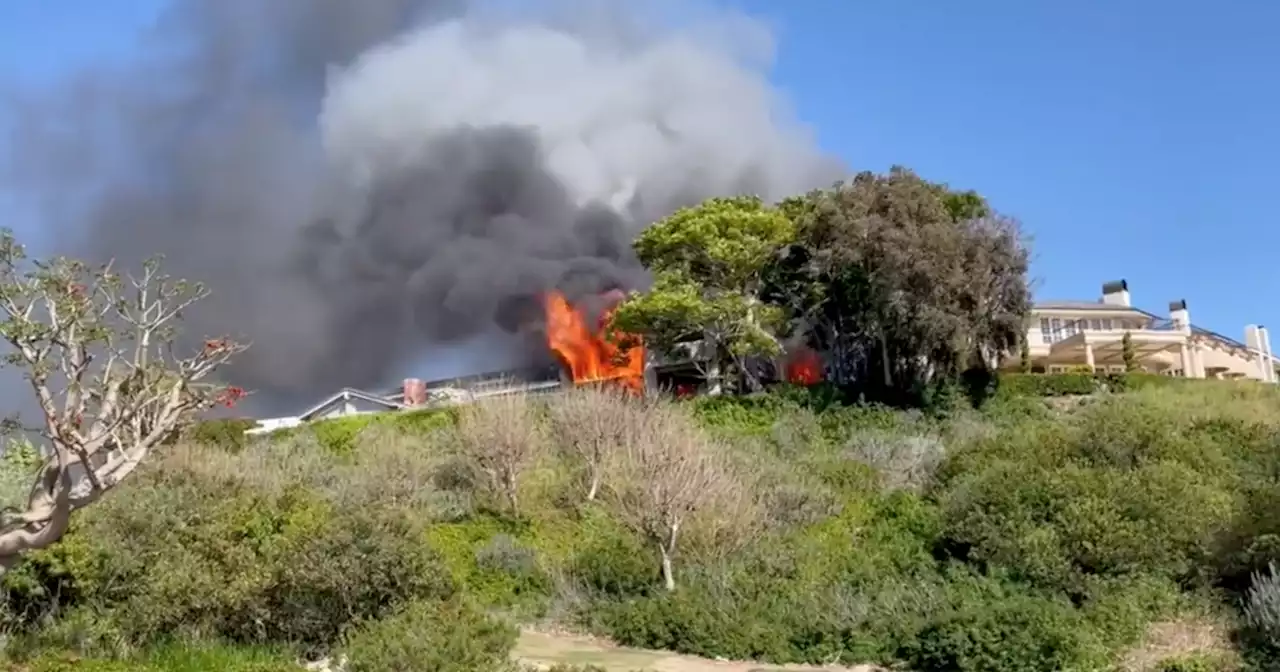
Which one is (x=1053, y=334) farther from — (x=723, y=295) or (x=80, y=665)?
(x=80, y=665)

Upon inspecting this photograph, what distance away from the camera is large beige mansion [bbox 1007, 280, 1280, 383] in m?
48.3

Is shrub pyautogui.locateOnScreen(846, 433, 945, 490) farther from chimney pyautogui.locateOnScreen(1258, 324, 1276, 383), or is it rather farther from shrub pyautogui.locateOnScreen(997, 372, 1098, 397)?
chimney pyautogui.locateOnScreen(1258, 324, 1276, 383)

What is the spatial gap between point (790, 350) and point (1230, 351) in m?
25.2

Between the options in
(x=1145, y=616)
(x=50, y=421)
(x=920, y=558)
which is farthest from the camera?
(x=920, y=558)

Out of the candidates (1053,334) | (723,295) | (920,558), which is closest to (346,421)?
(723,295)

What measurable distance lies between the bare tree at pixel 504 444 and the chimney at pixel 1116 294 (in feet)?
141

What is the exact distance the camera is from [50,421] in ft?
34.8

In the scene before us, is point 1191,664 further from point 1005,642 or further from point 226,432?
point 226,432

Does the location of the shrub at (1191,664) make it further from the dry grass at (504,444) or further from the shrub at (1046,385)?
the shrub at (1046,385)

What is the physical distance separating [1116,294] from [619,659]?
52.8 m

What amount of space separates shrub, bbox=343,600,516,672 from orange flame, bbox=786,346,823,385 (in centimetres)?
3349

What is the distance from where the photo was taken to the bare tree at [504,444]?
79.4ft

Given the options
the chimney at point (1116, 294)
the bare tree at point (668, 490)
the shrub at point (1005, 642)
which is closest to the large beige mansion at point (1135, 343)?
the chimney at point (1116, 294)

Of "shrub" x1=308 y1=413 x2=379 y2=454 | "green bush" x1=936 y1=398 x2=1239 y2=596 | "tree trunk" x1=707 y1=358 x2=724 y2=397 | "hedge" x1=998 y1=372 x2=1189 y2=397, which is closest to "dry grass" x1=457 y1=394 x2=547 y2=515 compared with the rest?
"shrub" x1=308 y1=413 x2=379 y2=454
